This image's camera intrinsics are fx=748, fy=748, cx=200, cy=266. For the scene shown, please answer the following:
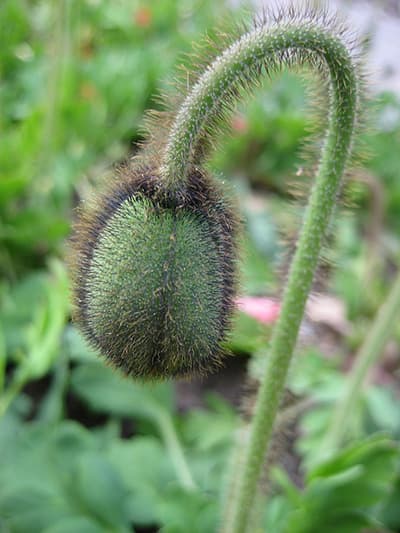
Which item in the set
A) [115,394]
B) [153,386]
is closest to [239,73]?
[153,386]

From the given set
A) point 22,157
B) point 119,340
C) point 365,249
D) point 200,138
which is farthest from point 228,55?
point 365,249

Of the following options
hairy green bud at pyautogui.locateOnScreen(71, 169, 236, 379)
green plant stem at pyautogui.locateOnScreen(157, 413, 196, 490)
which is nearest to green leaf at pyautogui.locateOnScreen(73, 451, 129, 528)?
green plant stem at pyautogui.locateOnScreen(157, 413, 196, 490)

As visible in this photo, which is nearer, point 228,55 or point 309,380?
point 228,55

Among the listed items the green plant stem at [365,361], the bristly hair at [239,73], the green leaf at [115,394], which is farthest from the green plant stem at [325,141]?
the green leaf at [115,394]

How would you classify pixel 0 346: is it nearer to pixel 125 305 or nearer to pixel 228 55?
pixel 125 305

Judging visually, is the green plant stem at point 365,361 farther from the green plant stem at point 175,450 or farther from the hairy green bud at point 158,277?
the hairy green bud at point 158,277

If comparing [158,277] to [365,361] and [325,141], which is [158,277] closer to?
[325,141]
